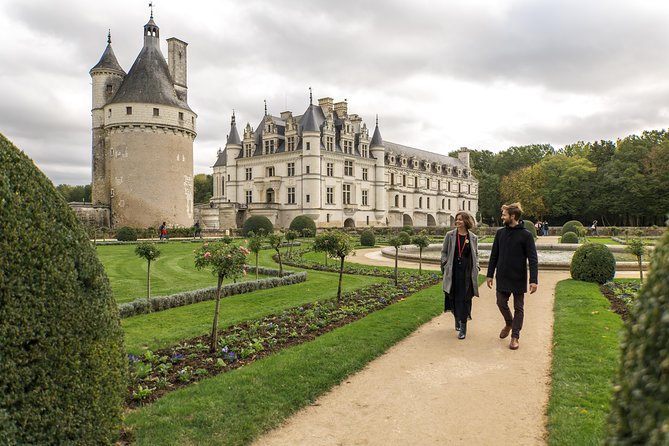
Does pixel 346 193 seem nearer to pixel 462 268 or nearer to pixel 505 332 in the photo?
pixel 462 268

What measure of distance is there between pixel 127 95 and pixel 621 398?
3886 cm

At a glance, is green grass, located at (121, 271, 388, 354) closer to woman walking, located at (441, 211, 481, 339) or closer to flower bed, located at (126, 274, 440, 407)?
flower bed, located at (126, 274, 440, 407)

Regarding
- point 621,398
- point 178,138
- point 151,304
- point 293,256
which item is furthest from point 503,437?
point 178,138

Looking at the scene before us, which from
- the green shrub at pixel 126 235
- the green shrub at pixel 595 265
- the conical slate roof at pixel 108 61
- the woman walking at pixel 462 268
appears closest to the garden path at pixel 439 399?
the woman walking at pixel 462 268

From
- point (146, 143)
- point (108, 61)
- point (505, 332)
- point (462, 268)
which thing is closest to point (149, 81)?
point (146, 143)

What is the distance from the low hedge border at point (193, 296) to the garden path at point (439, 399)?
4.75 m

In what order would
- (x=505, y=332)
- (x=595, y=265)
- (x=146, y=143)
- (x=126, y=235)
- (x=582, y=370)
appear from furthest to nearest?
(x=146, y=143)
(x=126, y=235)
(x=595, y=265)
(x=505, y=332)
(x=582, y=370)

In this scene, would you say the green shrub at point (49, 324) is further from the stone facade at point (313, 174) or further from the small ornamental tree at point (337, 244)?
the stone facade at point (313, 174)

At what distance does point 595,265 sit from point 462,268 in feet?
25.4

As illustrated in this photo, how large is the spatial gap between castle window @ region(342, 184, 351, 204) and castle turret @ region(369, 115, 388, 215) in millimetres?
4175

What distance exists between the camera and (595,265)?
42.4 ft

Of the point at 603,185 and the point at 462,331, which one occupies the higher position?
the point at 603,185

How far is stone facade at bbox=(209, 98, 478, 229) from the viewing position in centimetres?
4625

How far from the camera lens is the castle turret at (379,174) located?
5353cm
